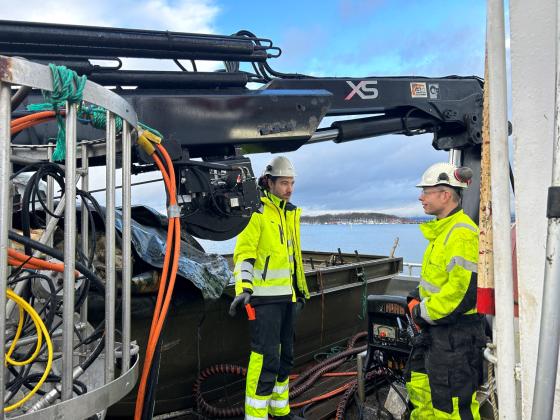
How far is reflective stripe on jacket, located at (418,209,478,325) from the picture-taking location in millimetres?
2705

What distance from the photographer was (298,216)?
393 cm

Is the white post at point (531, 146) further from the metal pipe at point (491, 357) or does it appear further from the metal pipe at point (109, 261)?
the metal pipe at point (109, 261)

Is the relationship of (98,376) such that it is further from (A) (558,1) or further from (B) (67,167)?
(A) (558,1)

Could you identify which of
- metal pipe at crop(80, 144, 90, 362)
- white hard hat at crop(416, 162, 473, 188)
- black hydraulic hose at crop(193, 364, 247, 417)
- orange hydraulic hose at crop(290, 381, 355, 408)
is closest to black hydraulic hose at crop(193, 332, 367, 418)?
black hydraulic hose at crop(193, 364, 247, 417)

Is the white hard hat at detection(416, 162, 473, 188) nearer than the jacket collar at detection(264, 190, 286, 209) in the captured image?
Yes

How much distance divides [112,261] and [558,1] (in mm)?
1463

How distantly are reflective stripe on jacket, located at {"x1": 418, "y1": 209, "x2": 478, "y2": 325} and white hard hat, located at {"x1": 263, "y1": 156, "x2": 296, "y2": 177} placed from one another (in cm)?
126

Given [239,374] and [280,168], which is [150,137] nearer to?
[280,168]

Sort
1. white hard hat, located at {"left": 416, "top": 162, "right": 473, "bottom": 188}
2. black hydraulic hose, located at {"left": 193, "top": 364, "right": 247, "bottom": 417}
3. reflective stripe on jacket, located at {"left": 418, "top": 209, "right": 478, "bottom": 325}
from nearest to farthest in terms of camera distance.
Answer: reflective stripe on jacket, located at {"left": 418, "top": 209, "right": 478, "bottom": 325}
white hard hat, located at {"left": 416, "top": 162, "right": 473, "bottom": 188}
black hydraulic hose, located at {"left": 193, "top": 364, "right": 247, "bottom": 417}

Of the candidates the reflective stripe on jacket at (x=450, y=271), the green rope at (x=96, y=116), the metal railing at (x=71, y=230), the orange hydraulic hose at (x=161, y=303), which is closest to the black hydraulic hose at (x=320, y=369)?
the reflective stripe on jacket at (x=450, y=271)

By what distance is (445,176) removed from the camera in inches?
117

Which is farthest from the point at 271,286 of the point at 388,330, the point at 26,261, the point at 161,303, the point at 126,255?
the point at 26,261

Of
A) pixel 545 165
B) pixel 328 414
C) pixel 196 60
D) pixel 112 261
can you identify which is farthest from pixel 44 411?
pixel 328 414

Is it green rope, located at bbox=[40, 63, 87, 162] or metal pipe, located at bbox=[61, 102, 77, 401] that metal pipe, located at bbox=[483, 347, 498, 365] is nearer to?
metal pipe, located at bbox=[61, 102, 77, 401]
